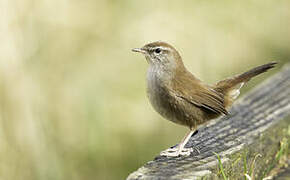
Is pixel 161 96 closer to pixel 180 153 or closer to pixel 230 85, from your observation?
pixel 230 85

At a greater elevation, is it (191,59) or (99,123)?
(191,59)

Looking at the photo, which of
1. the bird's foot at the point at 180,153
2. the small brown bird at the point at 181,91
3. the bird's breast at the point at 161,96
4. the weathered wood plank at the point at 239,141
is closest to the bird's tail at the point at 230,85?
the small brown bird at the point at 181,91

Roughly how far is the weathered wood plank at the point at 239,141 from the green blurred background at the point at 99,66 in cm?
189

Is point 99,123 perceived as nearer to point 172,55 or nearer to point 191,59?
point 172,55

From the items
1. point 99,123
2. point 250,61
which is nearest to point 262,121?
point 99,123

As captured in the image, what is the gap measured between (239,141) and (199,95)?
4.15 ft

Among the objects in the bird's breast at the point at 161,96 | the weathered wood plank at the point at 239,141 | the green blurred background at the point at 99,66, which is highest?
the green blurred background at the point at 99,66

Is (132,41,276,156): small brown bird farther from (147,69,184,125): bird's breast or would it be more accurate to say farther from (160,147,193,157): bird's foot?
(160,147,193,157): bird's foot

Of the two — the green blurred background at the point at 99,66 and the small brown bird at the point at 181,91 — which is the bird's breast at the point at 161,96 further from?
the green blurred background at the point at 99,66

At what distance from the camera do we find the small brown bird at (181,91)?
3738 mm

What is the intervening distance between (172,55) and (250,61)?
285cm

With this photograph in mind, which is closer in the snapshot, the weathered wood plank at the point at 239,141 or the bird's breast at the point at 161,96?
the weathered wood plank at the point at 239,141

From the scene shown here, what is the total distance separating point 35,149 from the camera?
4828 millimetres

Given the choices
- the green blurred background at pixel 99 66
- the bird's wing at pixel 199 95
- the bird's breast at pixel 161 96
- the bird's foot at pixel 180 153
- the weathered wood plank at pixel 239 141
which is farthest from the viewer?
the green blurred background at pixel 99 66
